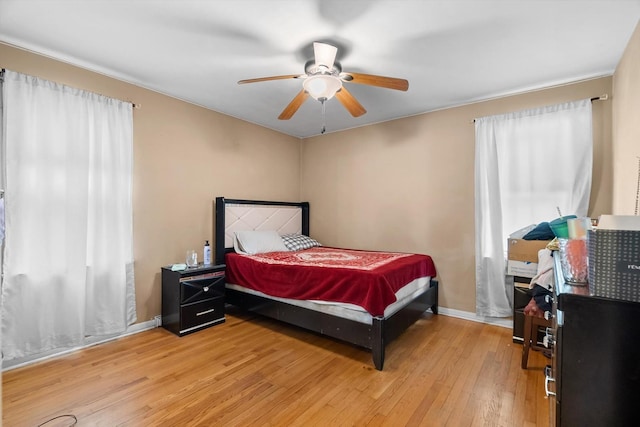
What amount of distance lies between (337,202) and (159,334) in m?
2.99

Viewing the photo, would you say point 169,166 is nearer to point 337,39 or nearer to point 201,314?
point 201,314

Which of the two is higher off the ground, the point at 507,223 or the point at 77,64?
the point at 77,64

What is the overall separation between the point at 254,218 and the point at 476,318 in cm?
320

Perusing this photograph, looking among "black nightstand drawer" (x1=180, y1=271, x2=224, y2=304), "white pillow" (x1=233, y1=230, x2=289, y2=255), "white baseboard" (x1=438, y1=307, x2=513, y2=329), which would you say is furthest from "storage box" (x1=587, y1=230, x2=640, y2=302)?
"white pillow" (x1=233, y1=230, x2=289, y2=255)

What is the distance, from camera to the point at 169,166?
338 centimetres

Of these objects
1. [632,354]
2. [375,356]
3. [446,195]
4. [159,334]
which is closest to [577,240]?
[632,354]

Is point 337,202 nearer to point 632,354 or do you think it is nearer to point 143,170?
point 143,170

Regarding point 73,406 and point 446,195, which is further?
point 446,195

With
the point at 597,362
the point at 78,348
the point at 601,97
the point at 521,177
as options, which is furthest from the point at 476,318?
the point at 78,348

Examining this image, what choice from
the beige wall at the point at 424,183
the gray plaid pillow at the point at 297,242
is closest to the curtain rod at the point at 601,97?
the beige wall at the point at 424,183

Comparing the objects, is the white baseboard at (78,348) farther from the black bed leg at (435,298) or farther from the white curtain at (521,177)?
the white curtain at (521,177)

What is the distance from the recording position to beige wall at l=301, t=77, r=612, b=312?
3.01m

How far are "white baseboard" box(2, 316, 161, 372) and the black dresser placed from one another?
3.54 meters

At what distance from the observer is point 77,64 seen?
105 inches
